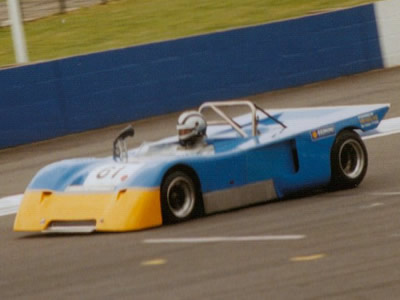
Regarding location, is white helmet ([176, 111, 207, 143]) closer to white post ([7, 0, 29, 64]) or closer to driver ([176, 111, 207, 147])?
driver ([176, 111, 207, 147])

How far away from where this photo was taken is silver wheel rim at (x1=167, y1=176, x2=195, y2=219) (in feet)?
36.8

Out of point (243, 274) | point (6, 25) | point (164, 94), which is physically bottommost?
point (243, 274)

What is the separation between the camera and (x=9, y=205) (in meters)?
14.4

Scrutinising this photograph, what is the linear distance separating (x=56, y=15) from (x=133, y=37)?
186 inches

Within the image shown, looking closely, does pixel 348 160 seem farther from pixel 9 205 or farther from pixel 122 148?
pixel 9 205

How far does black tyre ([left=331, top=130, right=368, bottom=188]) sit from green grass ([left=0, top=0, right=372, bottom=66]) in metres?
17.0

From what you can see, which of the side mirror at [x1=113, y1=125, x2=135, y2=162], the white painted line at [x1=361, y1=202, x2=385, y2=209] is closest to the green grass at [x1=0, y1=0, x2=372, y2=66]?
the side mirror at [x1=113, y1=125, x2=135, y2=162]

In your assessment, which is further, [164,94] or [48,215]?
[164,94]

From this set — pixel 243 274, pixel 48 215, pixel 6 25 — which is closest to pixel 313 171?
pixel 48 215

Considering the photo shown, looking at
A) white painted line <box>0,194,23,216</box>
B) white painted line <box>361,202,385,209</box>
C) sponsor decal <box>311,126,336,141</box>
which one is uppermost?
sponsor decal <box>311,126,336,141</box>

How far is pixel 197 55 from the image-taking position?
21.8 m

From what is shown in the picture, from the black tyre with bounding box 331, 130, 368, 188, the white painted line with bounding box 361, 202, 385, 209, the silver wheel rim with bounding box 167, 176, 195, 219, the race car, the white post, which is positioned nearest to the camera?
the race car

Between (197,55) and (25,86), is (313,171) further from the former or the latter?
(197,55)

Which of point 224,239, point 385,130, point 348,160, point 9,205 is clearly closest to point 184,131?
point 224,239
